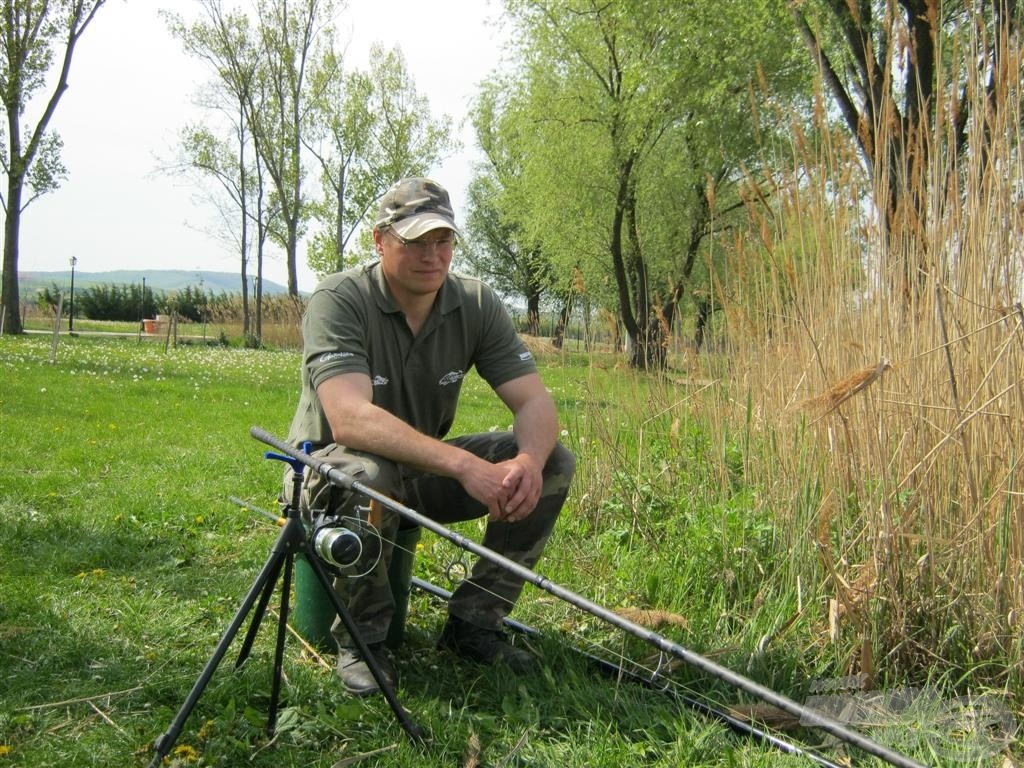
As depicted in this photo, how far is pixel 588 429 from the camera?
176 inches

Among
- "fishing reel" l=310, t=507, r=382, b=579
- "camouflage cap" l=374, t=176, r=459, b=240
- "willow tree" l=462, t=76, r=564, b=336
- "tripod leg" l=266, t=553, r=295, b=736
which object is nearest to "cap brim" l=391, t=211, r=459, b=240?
"camouflage cap" l=374, t=176, r=459, b=240

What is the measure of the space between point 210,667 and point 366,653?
347mm

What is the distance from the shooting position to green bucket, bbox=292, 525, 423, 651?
9.57 feet

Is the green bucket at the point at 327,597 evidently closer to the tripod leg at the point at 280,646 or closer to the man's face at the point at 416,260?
the tripod leg at the point at 280,646

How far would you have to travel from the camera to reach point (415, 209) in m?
2.85

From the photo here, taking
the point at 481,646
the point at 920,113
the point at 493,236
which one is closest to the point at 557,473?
the point at 481,646

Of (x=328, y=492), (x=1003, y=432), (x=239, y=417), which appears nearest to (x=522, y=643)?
(x=328, y=492)

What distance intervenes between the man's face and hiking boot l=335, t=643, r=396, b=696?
1.11m

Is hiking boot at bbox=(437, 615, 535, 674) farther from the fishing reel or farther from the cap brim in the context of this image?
the cap brim

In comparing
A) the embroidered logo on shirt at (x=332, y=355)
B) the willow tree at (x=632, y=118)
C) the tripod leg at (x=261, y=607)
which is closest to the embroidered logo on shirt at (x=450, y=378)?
the embroidered logo on shirt at (x=332, y=355)

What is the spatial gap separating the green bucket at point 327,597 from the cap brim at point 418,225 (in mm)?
931

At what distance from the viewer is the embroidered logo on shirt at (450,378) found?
3.03m

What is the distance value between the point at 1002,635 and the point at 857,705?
42 centimetres

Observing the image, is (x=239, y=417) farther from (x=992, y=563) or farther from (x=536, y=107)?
(x=536, y=107)
